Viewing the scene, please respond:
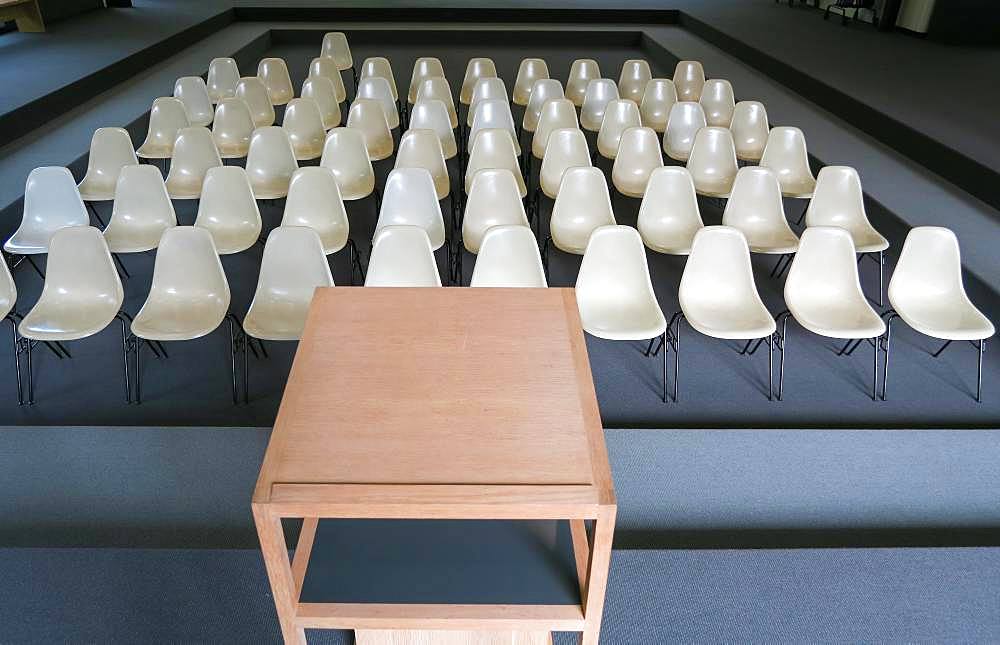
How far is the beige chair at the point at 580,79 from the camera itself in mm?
8000

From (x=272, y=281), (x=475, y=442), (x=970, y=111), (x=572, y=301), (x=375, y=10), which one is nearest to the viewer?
(x=475, y=442)

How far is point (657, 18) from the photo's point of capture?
42.9 ft

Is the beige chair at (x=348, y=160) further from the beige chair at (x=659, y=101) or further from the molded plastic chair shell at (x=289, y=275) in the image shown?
the beige chair at (x=659, y=101)

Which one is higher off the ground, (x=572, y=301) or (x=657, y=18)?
(x=572, y=301)

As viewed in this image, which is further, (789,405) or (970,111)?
(970,111)

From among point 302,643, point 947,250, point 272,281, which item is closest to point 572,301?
point 302,643

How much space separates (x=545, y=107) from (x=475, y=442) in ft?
16.6

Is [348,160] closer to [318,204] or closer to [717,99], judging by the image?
[318,204]

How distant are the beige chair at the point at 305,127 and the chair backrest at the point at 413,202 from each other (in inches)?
77.8

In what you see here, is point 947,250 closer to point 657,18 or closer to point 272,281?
point 272,281

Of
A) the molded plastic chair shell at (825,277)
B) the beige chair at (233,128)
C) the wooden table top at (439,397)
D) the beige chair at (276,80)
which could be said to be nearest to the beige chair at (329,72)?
the beige chair at (276,80)

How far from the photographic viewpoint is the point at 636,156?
19.0ft

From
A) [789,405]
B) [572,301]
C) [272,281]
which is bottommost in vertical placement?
[789,405]

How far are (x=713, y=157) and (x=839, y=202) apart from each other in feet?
3.46
